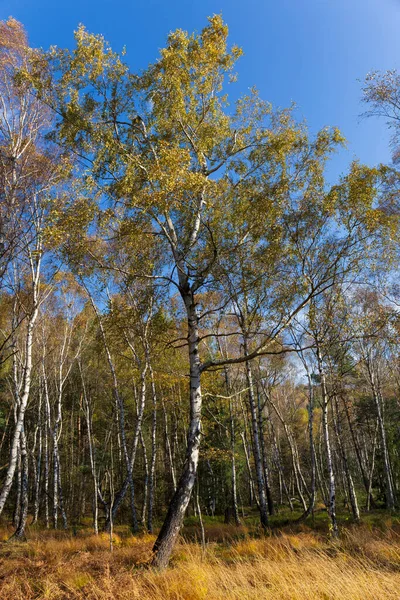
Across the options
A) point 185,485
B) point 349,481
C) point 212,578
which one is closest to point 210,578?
point 212,578

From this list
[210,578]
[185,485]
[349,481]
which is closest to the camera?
[210,578]

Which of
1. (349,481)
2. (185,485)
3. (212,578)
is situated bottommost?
(349,481)

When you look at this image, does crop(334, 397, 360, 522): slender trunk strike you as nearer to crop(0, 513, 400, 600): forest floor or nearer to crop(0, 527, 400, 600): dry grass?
crop(0, 513, 400, 600): forest floor

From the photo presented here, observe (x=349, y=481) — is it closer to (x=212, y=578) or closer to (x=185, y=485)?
(x=185, y=485)

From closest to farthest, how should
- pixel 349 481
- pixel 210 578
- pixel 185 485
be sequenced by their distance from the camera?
pixel 210 578 < pixel 185 485 < pixel 349 481

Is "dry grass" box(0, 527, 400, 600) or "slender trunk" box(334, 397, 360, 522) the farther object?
"slender trunk" box(334, 397, 360, 522)

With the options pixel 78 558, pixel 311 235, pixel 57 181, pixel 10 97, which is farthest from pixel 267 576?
pixel 10 97

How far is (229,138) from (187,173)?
2986 millimetres

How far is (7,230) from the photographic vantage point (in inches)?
326

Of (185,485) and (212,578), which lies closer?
(212,578)

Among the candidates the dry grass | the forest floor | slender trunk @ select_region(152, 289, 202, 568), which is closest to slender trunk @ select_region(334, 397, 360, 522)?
the forest floor

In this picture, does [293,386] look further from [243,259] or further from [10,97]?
[10,97]

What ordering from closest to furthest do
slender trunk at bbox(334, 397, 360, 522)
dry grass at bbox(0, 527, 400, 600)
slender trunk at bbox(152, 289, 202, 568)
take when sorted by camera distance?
dry grass at bbox(0, 527, 400, 600)
slender trunk at bbox(152, 289, 202, 568)
slender trunk at bbox(334, 397, 360, 522)

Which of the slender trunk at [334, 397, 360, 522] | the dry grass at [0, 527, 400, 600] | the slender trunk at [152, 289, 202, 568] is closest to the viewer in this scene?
the dry grass at [0, 527, 400, 600]
